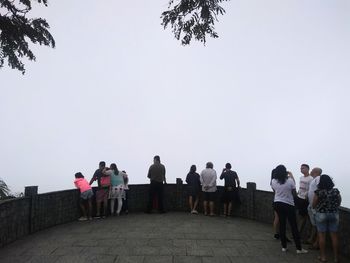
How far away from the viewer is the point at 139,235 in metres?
8.94

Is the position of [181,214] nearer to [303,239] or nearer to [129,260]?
[303,239]

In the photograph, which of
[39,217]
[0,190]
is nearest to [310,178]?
[39,217]

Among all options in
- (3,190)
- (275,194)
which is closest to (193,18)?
(275,194)

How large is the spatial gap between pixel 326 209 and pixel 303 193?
1.55m

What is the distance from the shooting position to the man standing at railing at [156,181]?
12.8m

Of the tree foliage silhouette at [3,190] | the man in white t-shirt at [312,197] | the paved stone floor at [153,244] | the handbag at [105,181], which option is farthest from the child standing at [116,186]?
the man in white t-shirt at [312,197]

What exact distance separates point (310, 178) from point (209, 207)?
538 centimetres

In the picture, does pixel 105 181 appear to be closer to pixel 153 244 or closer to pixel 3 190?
pixel 153 244

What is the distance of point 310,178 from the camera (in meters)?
8.32

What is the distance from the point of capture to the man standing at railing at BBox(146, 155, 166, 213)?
504 inches

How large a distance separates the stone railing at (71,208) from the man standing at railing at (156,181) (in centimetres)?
80

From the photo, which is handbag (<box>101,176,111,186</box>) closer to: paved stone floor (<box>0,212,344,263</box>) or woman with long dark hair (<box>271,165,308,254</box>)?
paved stone floor (<box>0,212,344,263</box>)

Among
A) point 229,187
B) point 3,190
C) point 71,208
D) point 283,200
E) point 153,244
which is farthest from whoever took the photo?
point 3,190

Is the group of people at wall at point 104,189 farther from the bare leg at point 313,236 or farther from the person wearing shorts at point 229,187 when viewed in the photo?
the bare leg at point 313,236
